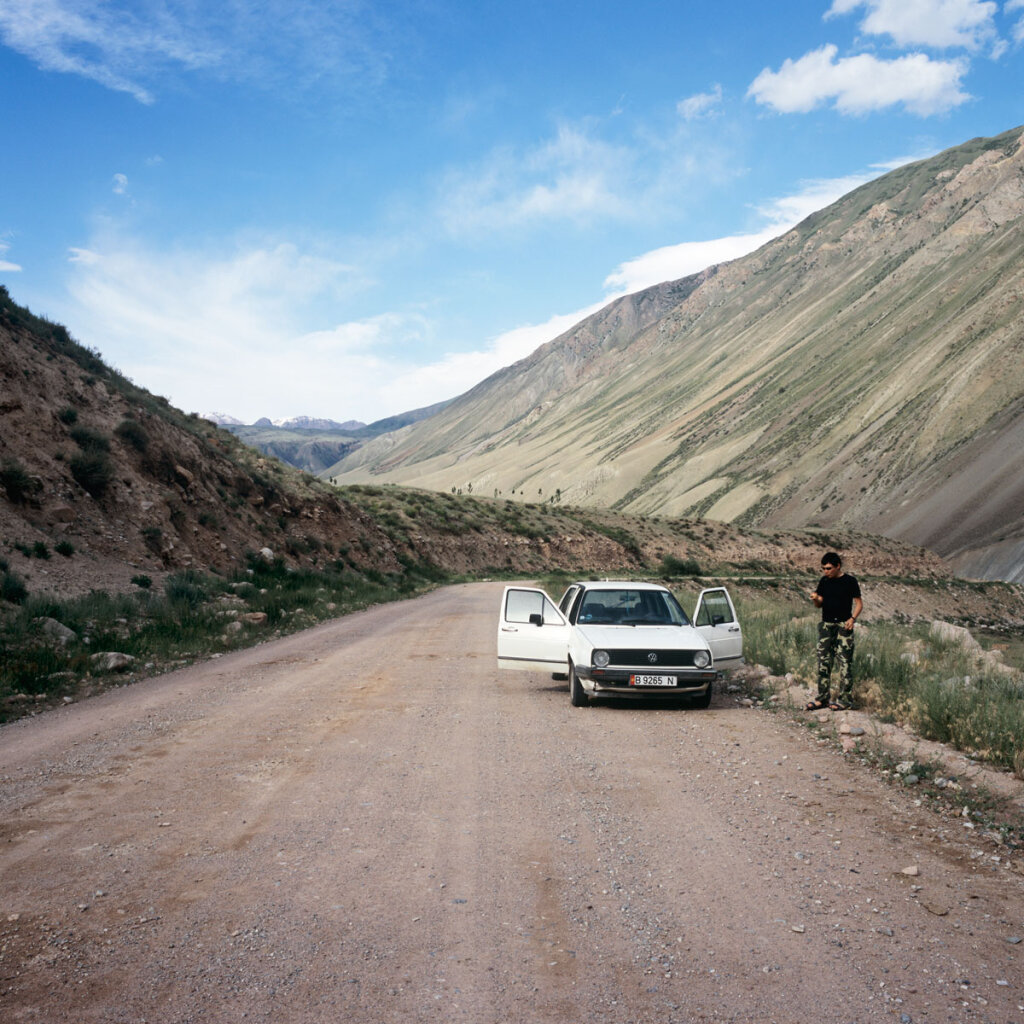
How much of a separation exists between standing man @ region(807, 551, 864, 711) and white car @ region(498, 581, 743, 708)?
1.30 metres

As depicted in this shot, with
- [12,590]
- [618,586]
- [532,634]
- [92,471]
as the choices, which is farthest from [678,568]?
[12,590]

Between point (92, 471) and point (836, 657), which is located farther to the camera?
point (92, 471)

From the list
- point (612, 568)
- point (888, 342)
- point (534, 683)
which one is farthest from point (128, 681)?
point (888, 342)

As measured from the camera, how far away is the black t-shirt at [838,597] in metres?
9.55

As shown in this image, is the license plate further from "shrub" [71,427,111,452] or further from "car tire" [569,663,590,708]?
"shrub" [71,427,111,452]

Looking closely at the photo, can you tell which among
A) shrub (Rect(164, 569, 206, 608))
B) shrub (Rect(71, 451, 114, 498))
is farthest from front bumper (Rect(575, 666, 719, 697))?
shrub (Rect(71, 451, 114, 498))

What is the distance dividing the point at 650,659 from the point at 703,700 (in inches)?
38.7

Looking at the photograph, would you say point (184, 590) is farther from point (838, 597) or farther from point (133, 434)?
point (838, 597)

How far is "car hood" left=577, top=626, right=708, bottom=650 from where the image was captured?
991cm

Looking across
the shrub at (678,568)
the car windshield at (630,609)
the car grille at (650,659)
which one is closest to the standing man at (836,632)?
the car grille at (650,659)

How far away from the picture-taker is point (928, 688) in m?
8.62

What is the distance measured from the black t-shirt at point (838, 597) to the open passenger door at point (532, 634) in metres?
3.37

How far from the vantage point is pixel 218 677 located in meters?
11.8

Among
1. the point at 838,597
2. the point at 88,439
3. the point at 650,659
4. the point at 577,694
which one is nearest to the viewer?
the point at 838,597
